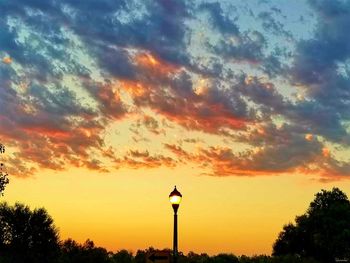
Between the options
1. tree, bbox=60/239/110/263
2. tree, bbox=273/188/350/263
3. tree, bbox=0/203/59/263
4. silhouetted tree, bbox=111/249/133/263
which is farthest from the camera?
silhouetted tree, bbox=111/249/133/263

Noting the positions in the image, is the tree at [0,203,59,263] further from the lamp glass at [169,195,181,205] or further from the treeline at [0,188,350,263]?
the lamp glass at [169,195,181,205]

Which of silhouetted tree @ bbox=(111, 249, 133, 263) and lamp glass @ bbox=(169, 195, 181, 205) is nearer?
lamp glass @ bbox=(169, 195, 181, 205)

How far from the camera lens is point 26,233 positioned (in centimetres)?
8106

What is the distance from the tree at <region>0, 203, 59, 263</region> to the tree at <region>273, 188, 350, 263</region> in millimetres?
55576

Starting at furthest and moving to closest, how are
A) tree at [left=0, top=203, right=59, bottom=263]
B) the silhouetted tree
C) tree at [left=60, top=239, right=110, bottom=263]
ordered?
the silhouetted tree, tree at [left=60, top=239, right=110, bottom=263], tree at [left=0, top=203, right=59, bottom=263]

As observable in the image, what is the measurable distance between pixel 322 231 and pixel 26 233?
60389 millimetres

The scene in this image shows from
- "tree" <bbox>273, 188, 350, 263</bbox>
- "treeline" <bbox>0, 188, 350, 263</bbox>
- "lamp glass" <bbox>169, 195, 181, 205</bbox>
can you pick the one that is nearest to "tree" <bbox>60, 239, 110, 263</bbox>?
"treeline" <bbox>0, 188, 350, 263</bbox>

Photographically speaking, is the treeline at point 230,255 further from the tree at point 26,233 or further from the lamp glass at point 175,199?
the lamp glass at point 175,199

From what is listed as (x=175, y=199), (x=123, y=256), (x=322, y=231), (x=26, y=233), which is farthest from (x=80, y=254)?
(x=123, y=256)

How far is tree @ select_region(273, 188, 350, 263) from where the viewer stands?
370ft

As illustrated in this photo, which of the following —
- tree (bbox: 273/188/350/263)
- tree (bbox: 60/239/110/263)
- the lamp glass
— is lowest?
the lamp glass

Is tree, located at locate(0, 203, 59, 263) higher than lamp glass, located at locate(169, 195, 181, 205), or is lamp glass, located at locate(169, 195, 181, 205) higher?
tree, located at locate(0, 203, 59, 263)

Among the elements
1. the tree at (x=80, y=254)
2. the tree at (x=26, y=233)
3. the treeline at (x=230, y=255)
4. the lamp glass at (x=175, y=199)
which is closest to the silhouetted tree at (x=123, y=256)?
the treeline at (x=230, y=255)

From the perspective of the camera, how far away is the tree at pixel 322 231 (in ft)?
370
